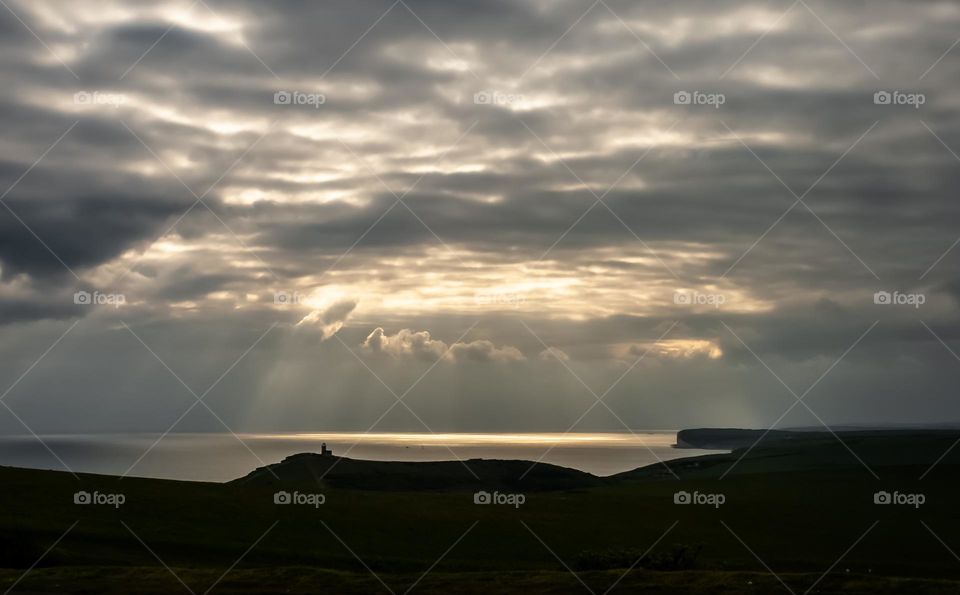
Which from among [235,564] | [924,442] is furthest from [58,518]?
[924,442]

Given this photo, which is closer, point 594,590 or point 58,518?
point 594,590

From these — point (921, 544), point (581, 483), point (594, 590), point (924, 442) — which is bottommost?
point (594, 590)

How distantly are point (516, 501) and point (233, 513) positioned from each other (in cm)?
2325

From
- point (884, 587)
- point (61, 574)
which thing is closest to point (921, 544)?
point (884, 587)

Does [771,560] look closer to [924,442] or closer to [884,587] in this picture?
[884,587]

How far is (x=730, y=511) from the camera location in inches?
3135

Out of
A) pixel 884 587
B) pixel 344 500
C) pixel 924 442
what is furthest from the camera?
pixel 924 442

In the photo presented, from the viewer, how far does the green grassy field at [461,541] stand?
35.4 meters

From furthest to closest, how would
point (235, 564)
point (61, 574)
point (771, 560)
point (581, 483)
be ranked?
point (581, 483) → point (771, 560) → point (235, 564) → point (61, 574)

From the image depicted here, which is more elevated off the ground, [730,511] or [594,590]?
[730,511]

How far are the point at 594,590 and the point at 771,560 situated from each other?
79.1 feet

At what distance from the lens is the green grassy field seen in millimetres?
35438

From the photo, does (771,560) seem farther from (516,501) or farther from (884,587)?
(516,501)

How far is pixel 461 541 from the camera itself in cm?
5966
